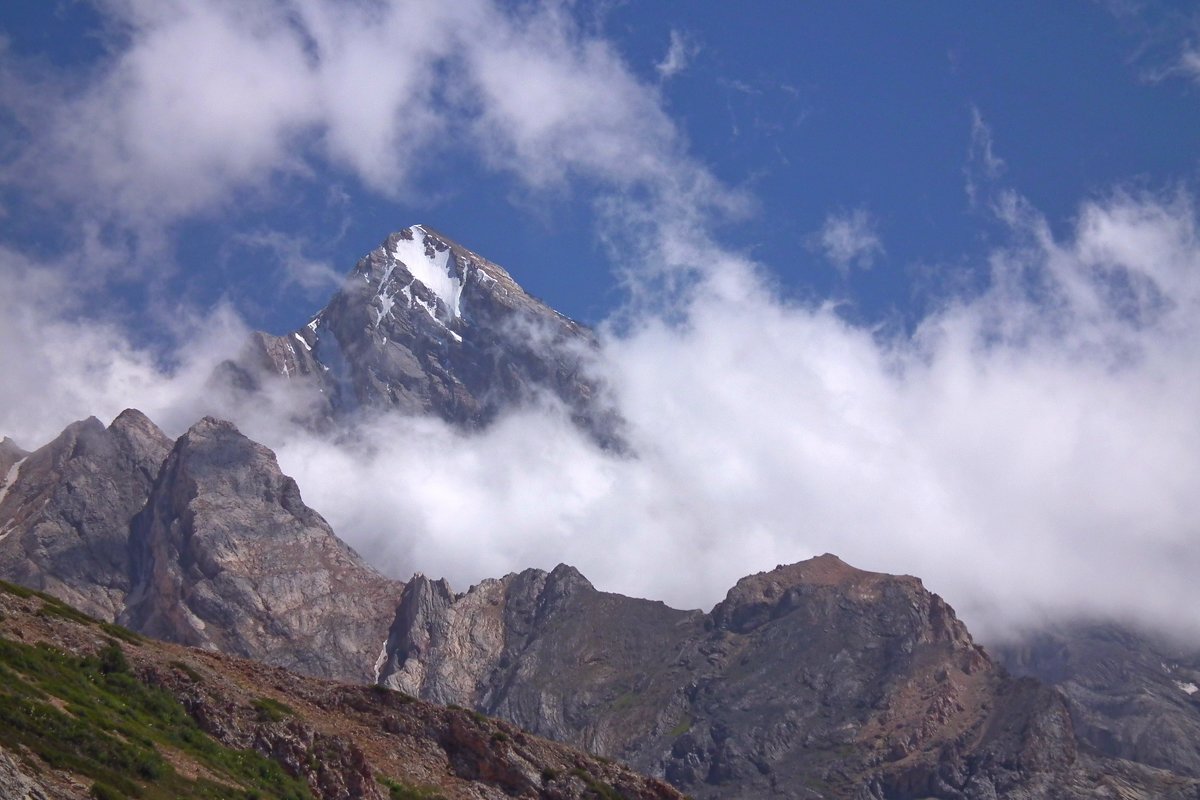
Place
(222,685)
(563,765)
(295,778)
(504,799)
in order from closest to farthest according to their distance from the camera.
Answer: (295,778), (222,685), (504,799), (563,765)

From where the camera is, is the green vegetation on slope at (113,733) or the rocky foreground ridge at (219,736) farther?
the rocky foreground ridge at (219,736)

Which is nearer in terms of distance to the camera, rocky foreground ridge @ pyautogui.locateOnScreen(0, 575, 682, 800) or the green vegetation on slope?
the green vegetation on slope

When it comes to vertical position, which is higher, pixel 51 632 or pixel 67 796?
pixel 51 632

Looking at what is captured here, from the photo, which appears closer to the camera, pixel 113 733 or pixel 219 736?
pixel 113 733

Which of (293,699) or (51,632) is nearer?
(51,632)

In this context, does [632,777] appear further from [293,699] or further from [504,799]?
[293,699]

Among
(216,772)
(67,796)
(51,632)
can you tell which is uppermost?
(51,632)

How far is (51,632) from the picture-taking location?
88.8 metres

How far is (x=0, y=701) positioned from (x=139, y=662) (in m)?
21.1

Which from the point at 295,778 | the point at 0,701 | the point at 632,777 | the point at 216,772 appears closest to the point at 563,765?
the point at 632,777

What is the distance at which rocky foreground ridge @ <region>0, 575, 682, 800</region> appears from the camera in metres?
70.4

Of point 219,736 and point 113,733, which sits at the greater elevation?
point 219,736

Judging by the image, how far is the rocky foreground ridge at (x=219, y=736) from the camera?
7038 centimetres

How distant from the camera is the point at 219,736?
286 ft
